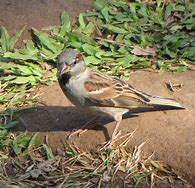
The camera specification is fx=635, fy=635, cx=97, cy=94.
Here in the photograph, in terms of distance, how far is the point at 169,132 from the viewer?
6.19 meters

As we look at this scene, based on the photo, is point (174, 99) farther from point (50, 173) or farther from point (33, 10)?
point (33, 10)

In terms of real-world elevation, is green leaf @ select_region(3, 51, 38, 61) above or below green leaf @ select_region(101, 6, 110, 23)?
below

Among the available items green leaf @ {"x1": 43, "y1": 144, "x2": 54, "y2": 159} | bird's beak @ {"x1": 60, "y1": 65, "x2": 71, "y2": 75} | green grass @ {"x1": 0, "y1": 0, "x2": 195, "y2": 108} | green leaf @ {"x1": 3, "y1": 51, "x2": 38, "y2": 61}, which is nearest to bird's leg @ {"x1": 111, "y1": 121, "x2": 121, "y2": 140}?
green leaf @ {"x1": 43, "y1": 144, "x2": 54, "y2": 159}

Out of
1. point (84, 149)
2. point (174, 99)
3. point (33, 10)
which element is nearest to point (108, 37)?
point (33, 10)

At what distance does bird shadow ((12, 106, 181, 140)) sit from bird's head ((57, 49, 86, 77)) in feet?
2.04

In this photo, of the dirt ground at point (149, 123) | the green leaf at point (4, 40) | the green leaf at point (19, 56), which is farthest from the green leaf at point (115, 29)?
the green leaf at point (4, 40)

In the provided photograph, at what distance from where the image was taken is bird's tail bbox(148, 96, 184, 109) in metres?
6.39

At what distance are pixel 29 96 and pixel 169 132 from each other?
1758 millimetres

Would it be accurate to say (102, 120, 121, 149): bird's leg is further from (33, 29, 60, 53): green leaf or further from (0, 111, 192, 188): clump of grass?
(33, 29, 60, 53): green leaf

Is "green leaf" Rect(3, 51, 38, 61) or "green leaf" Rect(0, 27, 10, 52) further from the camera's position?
"green leaf" Rect(0, 27, 10, 52)

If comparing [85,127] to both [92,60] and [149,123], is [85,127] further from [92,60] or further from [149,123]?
[92,60]

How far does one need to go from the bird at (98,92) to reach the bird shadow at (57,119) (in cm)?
19

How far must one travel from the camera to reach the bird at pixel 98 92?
6172 mm

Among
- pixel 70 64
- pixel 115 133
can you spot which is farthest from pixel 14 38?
pixel 115 133
